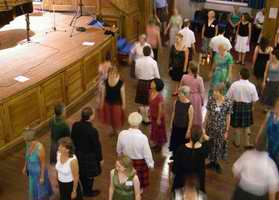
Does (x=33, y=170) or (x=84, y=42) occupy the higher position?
(x=84, y=42)

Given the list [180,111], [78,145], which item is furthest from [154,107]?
[78,145]

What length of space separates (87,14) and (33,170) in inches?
257

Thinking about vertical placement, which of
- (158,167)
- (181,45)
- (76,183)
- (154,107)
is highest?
(181,45)

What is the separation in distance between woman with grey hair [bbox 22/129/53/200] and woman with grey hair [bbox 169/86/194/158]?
1769 millimetres

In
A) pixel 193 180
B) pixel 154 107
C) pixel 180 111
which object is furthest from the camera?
pixel 154 107

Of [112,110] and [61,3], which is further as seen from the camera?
[61,3]

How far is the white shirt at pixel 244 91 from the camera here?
5641mm

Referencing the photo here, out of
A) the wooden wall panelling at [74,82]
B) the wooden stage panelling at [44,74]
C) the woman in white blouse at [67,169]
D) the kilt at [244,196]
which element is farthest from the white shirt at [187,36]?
the woman in white blouse at [67,169]

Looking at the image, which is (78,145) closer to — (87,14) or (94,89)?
(94,89)

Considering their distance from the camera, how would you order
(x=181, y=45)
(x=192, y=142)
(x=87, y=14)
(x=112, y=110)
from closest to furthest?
(x=192, y=142), (x=112, y=110), (x=181, y=45), (x=87, y=14)

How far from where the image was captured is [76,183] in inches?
168

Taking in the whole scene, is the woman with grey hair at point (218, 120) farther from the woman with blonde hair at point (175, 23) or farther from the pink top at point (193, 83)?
the woman with blonde hair at point (175, 23)

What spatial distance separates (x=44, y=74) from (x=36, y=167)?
2548 millimetres

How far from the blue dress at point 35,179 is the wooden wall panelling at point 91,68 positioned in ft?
10.8
